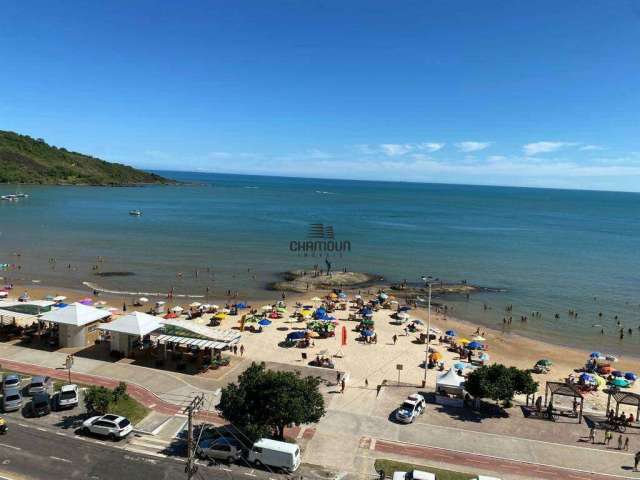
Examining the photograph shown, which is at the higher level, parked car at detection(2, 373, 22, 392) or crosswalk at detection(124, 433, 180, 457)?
parked car at detection(2, 373, 22, 392)

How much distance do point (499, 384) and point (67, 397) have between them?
2128 centimetres

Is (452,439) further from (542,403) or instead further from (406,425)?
(542,403)

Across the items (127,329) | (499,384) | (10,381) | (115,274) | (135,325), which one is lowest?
(115,274)

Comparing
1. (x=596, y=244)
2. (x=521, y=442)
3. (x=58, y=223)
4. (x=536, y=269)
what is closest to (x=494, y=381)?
(x=521, y=442)

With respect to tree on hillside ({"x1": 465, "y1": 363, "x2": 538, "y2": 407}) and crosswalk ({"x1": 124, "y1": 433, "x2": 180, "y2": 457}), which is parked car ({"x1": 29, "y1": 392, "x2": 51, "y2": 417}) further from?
tree on hillside ({"x1": 465, "y1": 363, "x2": 538, "y2": 407})

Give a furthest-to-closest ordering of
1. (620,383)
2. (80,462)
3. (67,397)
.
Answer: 1. (620,383)
2. (67,397)
3. (80,462)

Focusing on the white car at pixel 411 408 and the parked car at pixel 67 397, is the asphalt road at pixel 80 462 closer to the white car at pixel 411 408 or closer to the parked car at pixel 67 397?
the parked car at pixel 67 397

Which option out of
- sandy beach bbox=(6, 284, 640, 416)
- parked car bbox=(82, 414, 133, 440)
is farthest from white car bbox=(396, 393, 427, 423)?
parked car bbox=(82, 414, 133, 440)

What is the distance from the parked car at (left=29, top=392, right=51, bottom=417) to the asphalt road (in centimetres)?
173

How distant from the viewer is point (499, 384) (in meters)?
23.9

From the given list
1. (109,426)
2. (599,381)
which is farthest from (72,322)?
(599,381)

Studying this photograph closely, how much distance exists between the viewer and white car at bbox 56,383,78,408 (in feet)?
71.4

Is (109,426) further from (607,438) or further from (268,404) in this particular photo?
(607,438)

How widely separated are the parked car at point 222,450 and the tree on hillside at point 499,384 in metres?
12.6
